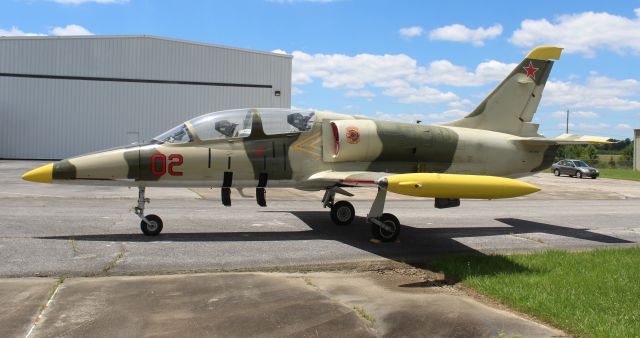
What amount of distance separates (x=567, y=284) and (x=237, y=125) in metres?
6.72

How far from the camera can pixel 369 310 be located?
560 centimetres

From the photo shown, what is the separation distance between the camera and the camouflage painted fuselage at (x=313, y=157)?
31.2 feet

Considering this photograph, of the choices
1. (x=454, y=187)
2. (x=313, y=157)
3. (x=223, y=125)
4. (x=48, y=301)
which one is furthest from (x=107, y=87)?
(x=48, y=301)

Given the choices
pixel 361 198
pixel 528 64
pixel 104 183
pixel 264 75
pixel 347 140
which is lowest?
pixel 361 198

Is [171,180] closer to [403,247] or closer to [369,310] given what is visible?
[403,247]

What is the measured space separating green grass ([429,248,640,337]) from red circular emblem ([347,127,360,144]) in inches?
134

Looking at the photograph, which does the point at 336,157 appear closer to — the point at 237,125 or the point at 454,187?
the point at 237,125

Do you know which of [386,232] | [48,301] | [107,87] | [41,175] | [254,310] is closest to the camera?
[254,310]

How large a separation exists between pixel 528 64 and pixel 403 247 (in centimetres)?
686

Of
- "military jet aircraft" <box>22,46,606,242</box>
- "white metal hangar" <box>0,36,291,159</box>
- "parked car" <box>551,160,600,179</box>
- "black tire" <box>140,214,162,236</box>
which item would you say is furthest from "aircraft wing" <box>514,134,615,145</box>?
"parked car" <box>551,160,600,179</box>

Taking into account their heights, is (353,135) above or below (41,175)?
above

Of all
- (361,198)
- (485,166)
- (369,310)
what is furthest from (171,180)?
(361,198)

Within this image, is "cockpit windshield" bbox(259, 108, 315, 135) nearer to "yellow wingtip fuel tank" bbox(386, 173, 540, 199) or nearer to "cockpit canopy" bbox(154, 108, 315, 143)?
"cockpit canopy" bbox(154, 108, 315, 143)

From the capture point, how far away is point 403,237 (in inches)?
428
